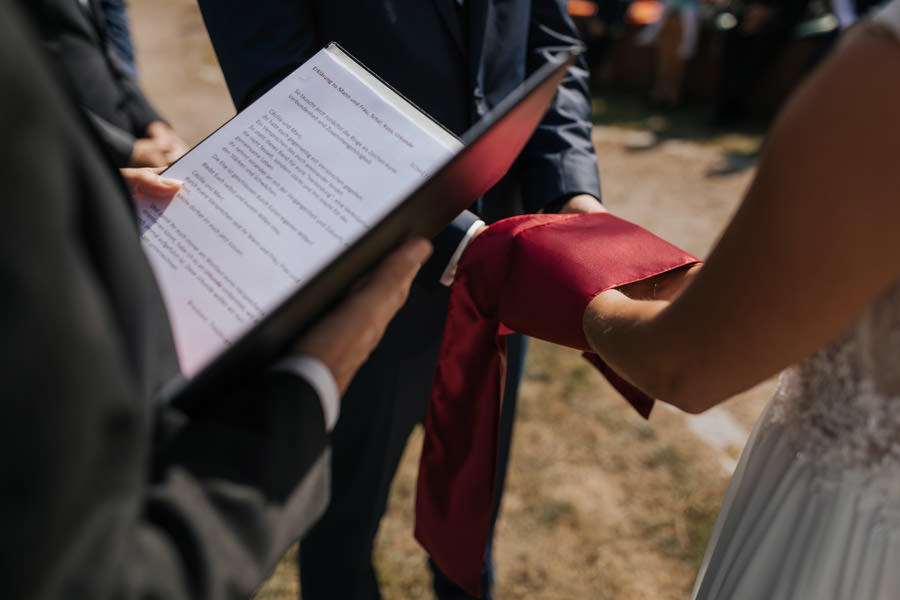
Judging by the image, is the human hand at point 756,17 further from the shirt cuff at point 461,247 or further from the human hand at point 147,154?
the shirt cuff at point 461,247

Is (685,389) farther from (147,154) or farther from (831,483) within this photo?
(147,154)

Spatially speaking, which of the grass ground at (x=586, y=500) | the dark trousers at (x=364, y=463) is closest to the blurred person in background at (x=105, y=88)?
the dark trousers at (x=364, y=463)

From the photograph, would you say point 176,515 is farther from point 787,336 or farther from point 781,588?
point 781,588

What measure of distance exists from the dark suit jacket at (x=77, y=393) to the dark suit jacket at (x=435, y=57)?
73cm

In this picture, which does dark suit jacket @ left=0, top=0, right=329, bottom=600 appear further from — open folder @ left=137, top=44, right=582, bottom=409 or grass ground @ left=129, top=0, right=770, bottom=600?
grass ground @ left=129, top=0, right=770, bottom=600

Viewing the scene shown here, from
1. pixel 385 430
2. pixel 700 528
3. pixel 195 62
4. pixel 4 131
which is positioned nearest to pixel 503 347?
pixel 385 430

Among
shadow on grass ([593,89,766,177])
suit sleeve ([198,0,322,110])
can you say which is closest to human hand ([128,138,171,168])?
suit sleeve ([198,0,322,110])

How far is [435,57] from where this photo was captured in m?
1.32

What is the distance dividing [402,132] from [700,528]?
1.76 metres

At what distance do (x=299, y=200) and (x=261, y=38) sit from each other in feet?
1.91

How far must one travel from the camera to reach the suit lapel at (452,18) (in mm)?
1272

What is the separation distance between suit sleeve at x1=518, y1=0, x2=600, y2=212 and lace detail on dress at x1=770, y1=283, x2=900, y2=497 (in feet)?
2.11

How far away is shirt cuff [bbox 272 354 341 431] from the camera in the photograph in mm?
673

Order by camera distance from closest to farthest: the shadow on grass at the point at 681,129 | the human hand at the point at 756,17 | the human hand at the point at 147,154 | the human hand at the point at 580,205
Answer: the human hand at the point at 580,205 → the human hand at the point at 147,154 → the shadow on grass at the point at 681,129 → the human hand at the point at 756,17
